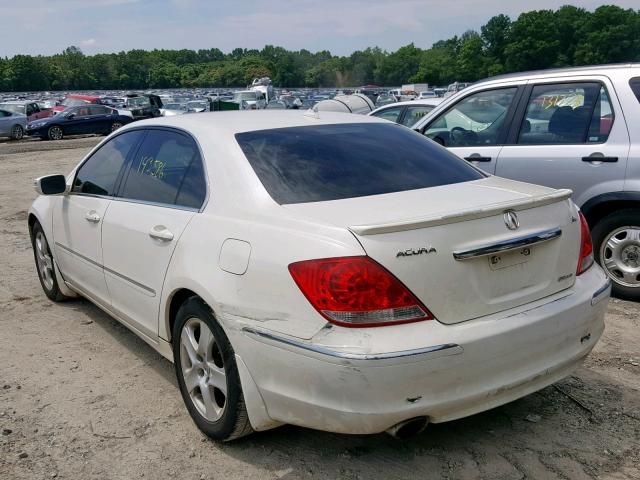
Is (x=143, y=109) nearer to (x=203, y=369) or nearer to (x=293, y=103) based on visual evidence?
(x=293, y=103)

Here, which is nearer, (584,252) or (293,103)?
(584,252)

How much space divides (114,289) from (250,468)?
5.22ft

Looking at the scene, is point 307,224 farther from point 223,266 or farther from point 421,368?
point 421,368

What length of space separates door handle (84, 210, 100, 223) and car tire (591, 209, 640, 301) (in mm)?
3777

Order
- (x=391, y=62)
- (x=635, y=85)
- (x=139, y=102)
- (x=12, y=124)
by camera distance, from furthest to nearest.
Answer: (x=391, y=62)
(x=139, y=102)
(x=12, y=124)
(x=635, y=85)

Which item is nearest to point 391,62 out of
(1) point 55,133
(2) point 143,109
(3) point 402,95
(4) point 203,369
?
(3) point 402,95

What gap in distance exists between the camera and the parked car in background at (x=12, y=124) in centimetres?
2681

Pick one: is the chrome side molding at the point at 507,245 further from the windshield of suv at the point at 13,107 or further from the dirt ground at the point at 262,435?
the windshield of suv at the point at 13,107

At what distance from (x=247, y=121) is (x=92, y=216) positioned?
1288 millimetres

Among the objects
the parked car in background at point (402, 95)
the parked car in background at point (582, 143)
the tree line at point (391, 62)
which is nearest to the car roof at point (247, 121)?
the parked car in background at point (582, 143)

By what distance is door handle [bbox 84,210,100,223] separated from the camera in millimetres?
4223

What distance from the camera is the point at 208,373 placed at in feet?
10.5

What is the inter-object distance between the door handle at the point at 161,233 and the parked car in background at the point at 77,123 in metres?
25.7

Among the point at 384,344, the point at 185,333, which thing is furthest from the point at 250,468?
the point at 384,344
